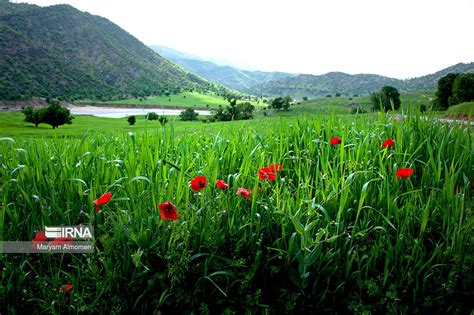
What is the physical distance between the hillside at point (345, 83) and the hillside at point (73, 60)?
41977mm

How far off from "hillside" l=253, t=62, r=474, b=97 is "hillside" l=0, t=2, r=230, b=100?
138 feet

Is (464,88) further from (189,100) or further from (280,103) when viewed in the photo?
(189,100)

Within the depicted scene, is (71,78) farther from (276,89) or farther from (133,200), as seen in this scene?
(276,89)

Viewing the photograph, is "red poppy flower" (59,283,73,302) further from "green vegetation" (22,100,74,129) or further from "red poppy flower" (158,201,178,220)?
"green vegetation" (22,100,74,129)

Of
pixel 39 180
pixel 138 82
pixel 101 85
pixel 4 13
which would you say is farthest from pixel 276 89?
pixel 39 180

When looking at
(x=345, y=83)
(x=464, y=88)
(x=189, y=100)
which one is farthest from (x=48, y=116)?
(x=189, y=100)

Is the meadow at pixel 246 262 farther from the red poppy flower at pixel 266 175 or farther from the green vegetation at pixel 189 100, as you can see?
the green vegetation at pixel 189 100

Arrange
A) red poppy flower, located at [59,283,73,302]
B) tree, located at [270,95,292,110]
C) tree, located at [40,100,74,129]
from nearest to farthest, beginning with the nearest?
1. red poppy flower, located at [59,283,73,302]
2. tree, located at [40,100,74,129]
3. tree, located at [270,95,292,110]

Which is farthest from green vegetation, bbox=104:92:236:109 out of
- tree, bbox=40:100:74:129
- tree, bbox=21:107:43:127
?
tree, bbox=21:107:43:127

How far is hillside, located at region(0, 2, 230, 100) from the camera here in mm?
49428

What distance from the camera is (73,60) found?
85312 millimetres

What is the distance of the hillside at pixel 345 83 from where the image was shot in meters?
81.7

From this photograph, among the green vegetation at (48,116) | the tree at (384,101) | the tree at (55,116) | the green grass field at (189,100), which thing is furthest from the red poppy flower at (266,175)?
the green grass field at (189,100)

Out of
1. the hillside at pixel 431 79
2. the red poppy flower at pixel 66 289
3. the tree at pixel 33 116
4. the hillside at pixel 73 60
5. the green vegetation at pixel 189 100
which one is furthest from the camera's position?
the green vegetation at pixel 189 100
